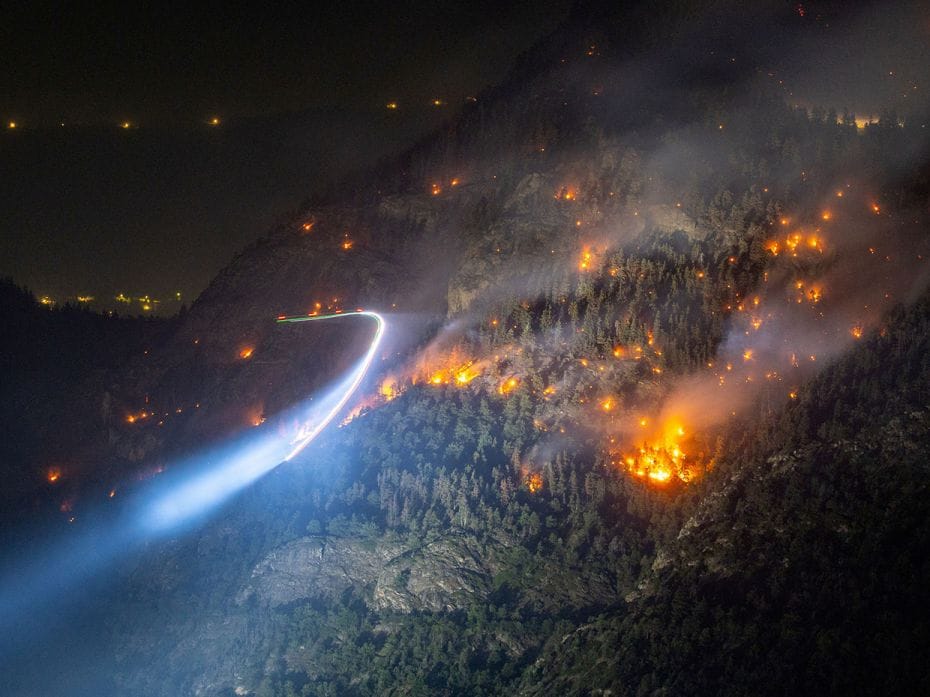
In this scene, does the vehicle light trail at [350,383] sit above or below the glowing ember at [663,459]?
above

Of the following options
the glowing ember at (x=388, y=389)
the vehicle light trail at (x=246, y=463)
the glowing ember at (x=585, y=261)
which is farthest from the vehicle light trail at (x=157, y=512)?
the glowing ember at (x=585, y=261)

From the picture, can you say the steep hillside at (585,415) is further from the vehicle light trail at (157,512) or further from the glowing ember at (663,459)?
the vehicle light trail at (157,512)

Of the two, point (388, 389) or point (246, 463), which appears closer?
point (388, 389)

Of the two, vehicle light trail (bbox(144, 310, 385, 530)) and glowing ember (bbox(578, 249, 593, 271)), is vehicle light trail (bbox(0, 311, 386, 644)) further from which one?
glowing ember (bbox(578, 249, 593, 271))

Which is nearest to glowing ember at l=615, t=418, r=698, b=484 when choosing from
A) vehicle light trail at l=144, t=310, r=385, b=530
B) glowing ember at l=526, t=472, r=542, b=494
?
glowing ember at l=526, t=472, r=542, b=494

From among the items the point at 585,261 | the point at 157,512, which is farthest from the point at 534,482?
the point at 157,512

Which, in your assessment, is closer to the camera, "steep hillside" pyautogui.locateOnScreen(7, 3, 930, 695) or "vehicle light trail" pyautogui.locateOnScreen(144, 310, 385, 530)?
"steep hillside" pyautogui.locateOnScreen(7, 3, 930, 695)

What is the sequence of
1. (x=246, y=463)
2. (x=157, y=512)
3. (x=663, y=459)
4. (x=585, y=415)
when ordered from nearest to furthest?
(x=663, y=459)
(x=585, y=415)
(x=157, y=512)
(x=246, y=463)

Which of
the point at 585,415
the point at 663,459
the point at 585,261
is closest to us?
the point at 663,459

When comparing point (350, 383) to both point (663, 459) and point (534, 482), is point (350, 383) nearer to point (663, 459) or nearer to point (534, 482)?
point (534, 482)
